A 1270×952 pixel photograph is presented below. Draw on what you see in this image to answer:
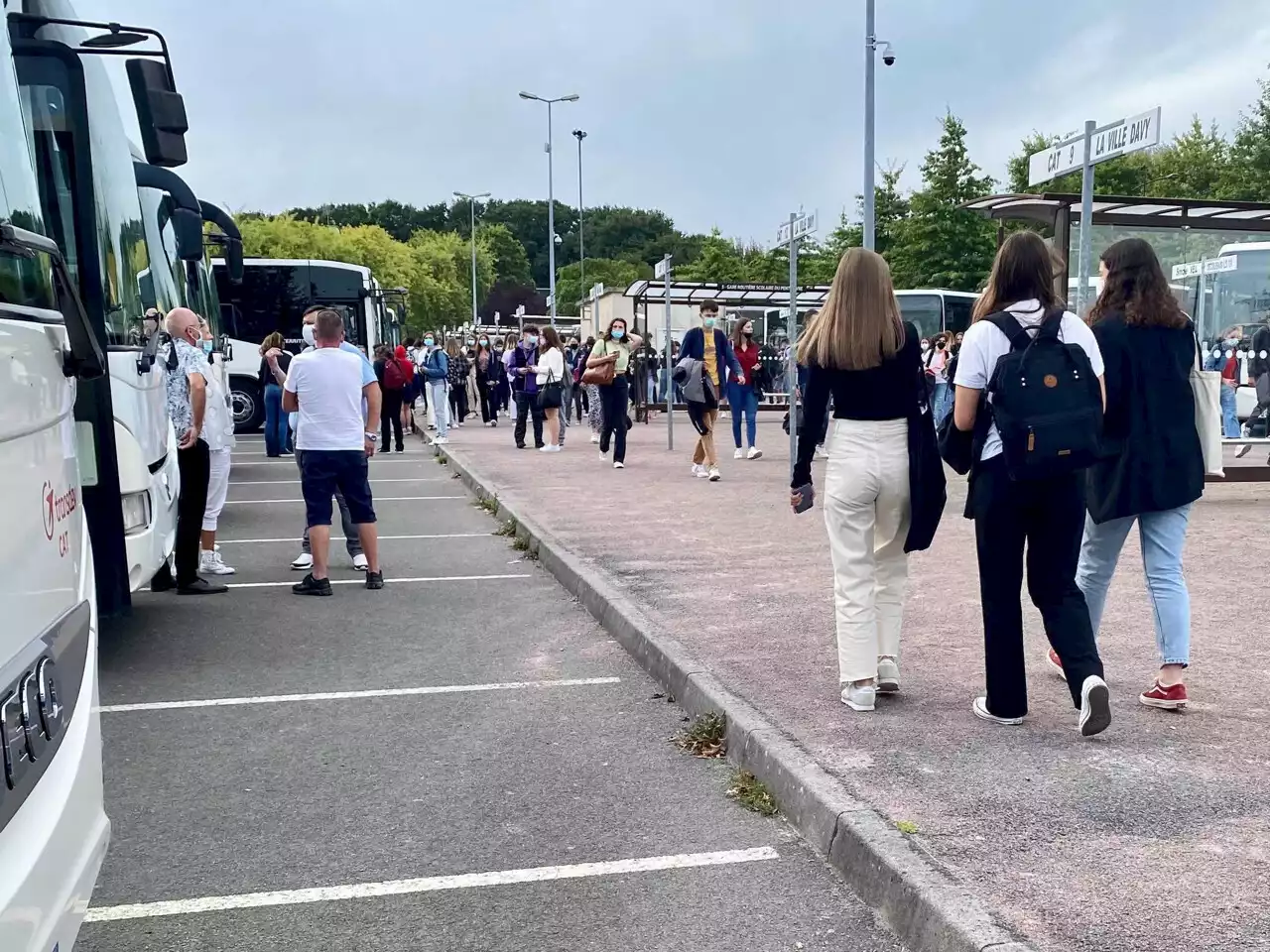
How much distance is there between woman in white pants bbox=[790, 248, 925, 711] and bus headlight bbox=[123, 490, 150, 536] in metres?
3.62

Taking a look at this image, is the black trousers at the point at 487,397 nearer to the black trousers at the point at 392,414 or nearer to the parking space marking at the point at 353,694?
the black trousers at the point at 392,414

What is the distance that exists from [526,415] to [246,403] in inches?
330

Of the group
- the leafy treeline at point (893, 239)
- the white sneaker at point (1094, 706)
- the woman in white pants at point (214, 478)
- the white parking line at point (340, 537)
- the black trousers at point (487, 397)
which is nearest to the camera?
the white sneaker at point (1094, 706)

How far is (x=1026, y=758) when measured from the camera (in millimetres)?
4359

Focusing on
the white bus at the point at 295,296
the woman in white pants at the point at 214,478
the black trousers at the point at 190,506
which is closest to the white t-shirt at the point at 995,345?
the black trousers at the point at 190,506

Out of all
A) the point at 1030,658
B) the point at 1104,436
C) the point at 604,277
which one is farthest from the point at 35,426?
the point at 604,277

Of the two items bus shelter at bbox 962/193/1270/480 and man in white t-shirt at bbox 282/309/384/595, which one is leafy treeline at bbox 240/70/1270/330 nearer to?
bus shelter at bbox 962/193/1270/480

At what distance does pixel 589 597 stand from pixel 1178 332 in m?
3.88

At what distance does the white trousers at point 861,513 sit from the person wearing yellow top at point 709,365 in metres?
8.67

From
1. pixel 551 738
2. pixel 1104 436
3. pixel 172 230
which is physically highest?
pixel 172 230

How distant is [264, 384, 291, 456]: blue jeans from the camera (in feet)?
61.8

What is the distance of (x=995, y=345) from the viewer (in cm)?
458

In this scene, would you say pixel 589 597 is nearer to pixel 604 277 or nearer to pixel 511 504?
pixel 511 504

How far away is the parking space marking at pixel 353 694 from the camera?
5.73m
